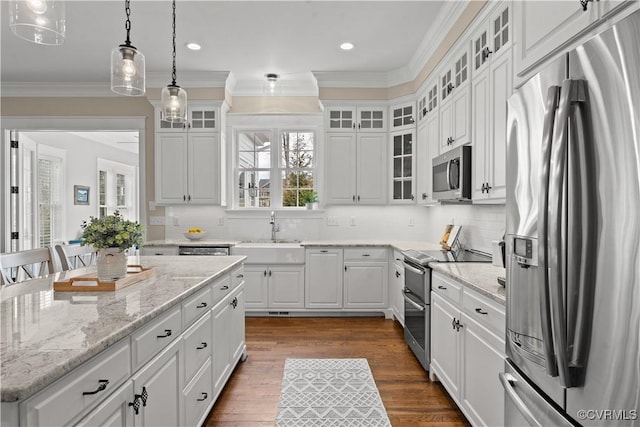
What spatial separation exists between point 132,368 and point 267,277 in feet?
10.2

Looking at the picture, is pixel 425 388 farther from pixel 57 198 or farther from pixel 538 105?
pixel 57 198

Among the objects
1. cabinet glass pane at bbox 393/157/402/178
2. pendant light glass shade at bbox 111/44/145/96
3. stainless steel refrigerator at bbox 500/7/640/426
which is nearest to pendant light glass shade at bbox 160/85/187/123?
pendant light glass shade at bbox 111/44/145/96

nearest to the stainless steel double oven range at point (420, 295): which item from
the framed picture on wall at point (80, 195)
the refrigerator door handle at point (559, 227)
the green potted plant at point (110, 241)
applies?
the refrigerator door handle at point (559, 227)

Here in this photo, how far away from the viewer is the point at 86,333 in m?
1.14

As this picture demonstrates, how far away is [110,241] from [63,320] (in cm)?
57

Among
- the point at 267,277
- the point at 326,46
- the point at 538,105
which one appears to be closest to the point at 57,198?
the point at 267,277

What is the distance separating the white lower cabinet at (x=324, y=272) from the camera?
4.38m

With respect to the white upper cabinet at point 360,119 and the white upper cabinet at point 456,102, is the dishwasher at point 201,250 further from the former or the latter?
the white upper cabinet at point 456,102

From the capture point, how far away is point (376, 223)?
16.4ft

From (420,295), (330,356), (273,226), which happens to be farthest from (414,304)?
(273,226)

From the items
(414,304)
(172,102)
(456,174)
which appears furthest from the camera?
(414,304)

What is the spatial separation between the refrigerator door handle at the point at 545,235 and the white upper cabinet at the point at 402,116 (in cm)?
353

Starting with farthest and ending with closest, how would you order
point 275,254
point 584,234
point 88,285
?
point 275,254 < point 88,285 < point 584,234

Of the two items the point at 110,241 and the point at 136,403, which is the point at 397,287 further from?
the point at 136,403
